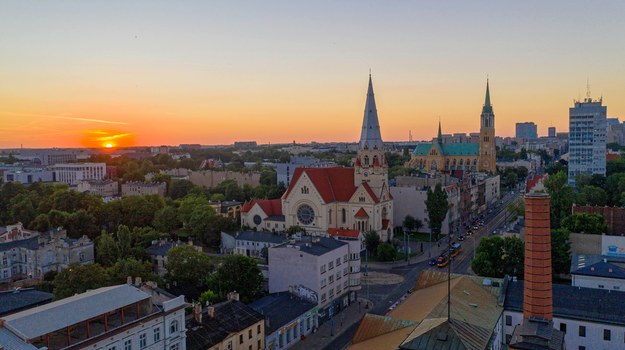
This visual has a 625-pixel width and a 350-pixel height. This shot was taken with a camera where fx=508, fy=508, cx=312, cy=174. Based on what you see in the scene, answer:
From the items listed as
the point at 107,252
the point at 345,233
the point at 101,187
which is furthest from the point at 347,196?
the point at 101,187

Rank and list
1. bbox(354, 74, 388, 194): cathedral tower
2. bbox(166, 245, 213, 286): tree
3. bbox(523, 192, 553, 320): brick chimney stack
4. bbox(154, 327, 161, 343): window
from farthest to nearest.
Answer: bbox(354, 74, 388, 194): cathedral tower
bbox(166, 245, 213, 286): tree
bbox(523, 192, 553, 320): brick chimney stack
bbox(154, 327, 161, 343): window

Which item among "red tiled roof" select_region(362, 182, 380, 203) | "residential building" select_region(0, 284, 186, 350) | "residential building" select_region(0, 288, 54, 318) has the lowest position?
"residential building" select_region(0, 288, 54, 318)

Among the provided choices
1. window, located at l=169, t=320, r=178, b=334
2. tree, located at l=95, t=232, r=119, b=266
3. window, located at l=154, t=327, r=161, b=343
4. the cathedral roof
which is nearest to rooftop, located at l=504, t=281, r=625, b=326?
window, located at l=169, t=320, r=178, b=334

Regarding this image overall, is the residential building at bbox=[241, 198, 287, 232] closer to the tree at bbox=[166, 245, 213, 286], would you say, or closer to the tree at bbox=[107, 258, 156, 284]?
the tree at bbox=[166, 245, 213, 286]

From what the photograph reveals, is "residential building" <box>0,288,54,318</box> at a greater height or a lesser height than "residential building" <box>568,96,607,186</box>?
lesser

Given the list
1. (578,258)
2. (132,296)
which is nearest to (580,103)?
(578,258)

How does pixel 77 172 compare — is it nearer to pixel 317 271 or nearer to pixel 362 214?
pixel 362 214

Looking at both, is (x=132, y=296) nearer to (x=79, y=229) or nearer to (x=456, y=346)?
(x=456, y=346)

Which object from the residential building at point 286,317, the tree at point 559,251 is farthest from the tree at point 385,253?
the residential building at point 286,317
